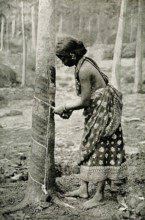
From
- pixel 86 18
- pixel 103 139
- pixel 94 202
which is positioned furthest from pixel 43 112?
pixel 86 18

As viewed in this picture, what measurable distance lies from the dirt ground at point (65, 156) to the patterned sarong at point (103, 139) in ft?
1.13

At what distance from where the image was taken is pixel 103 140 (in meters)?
2.80

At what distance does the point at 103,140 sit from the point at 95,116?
0.23 meters

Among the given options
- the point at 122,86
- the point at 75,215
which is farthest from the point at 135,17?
the point at 75,215

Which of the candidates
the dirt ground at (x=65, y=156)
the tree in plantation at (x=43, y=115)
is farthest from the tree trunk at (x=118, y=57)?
the tree in plantation at (x=43, y=115)

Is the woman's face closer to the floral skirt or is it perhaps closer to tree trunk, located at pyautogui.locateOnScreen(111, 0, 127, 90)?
the floral skirt

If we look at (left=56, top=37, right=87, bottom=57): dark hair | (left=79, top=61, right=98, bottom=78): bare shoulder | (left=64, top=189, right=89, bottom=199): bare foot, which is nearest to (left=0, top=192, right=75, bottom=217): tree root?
(left=64, top=189, right=89, bottom=199): bare foot

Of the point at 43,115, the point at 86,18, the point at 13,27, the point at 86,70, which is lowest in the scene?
the point at 43,115

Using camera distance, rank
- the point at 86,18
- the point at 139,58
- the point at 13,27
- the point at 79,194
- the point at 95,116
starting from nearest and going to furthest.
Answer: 1. the point at 95,116
2. the point at 79,194
3. the point at 86,18
4. the point at 13,27
5. the point at 139,58

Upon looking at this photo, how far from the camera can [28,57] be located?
14.2ft

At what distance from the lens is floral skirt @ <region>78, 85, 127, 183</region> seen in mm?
2748

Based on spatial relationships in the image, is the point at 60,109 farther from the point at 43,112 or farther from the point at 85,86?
the point at 85,86

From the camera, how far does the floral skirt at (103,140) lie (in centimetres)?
275

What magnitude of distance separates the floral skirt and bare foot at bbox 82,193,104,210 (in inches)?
8.0
